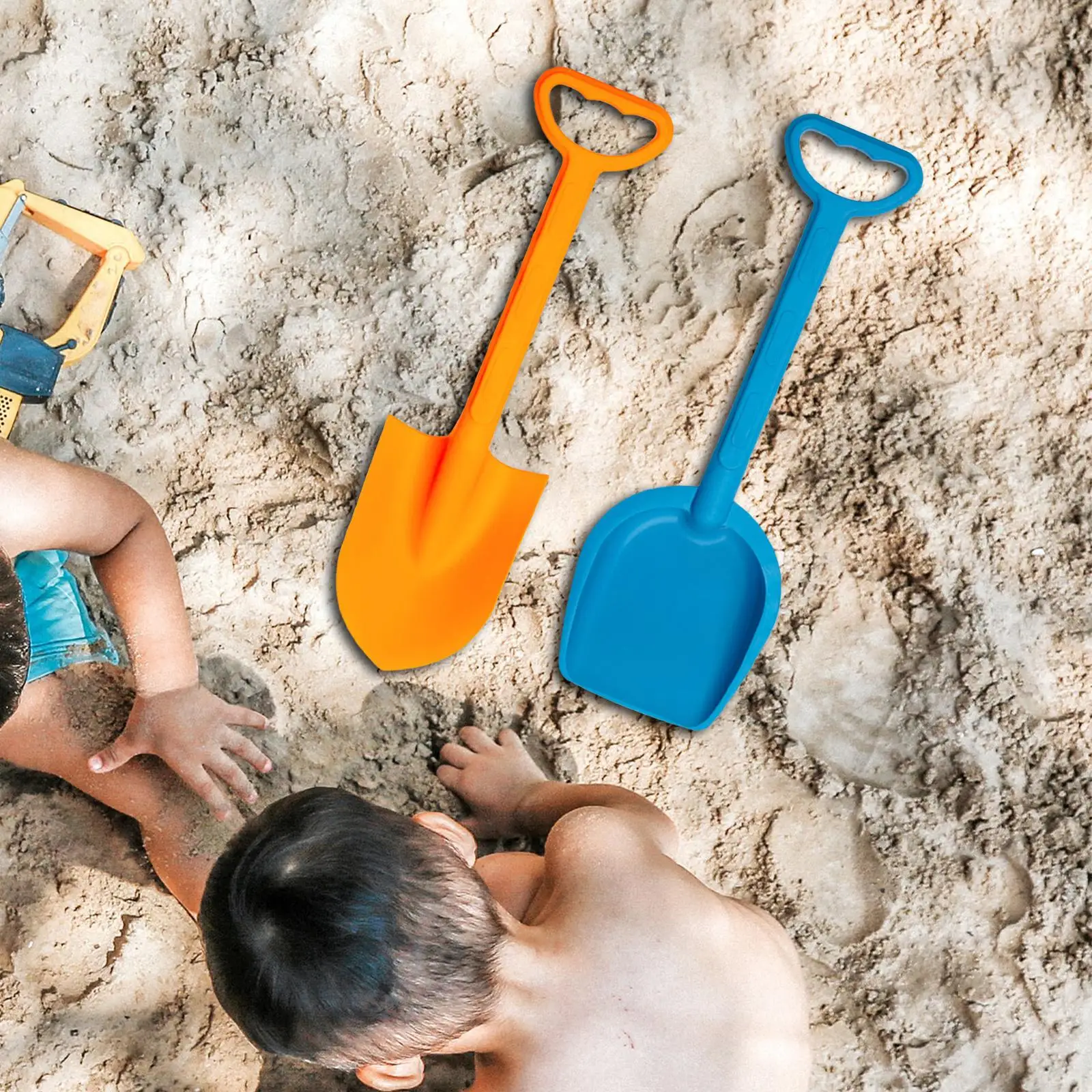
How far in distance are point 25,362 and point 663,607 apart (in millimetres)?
796

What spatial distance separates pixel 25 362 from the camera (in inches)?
45.7

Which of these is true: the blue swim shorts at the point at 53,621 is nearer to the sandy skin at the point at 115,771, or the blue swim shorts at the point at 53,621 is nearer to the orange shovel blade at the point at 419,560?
the sandy skin at the point at 115,771

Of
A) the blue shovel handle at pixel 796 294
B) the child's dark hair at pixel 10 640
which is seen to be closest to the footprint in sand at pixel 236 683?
the child's dark hair at pixel 10 640

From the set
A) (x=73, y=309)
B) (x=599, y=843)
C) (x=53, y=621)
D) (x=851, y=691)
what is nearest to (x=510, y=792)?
(x=599, y=843)

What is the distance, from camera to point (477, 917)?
2.71ft

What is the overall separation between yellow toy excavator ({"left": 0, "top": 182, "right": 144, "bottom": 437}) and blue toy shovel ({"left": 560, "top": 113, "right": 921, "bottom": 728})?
2.11 feet

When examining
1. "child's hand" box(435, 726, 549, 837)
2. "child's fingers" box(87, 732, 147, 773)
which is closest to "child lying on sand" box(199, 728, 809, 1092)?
"child's hand" box(435, 726, 549, 837)

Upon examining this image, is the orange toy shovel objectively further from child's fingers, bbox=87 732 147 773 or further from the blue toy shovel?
child's fingers, bbox=87 732 147 773

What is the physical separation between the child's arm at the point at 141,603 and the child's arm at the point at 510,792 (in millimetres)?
229

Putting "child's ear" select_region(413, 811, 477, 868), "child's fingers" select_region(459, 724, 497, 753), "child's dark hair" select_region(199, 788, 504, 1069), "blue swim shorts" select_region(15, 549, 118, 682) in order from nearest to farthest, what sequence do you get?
"child's dark hair" select_region(199, 788, 504, 1069)
"child's ear" select_region(413, 811, 477, 868)
"blue swim shorts" select_region(15, 549, 118, 682)
"child's fingers" select_region(459, 724, 497, 753)

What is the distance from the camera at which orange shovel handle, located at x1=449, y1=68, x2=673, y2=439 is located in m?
1.18

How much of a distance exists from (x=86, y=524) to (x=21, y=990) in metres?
0.58

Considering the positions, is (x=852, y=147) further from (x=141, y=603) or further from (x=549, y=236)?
(x=141, y=603)

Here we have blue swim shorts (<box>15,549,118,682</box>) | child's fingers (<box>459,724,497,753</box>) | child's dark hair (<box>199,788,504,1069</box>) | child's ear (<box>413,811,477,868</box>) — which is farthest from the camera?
child's fingers (<box>459,724,497,753</box>)
